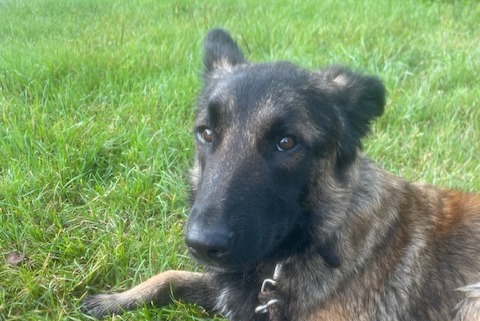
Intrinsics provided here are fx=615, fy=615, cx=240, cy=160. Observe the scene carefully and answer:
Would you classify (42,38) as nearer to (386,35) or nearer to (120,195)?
(120,195)

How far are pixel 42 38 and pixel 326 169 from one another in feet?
13.7

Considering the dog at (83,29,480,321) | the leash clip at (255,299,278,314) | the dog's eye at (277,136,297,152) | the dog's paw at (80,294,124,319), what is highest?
the dog's eye at (277,136,297,152)

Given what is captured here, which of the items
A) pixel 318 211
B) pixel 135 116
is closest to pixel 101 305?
pixel 318 211

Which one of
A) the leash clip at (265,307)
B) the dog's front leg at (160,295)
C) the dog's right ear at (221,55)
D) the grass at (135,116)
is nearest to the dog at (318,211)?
the leash clip at (265,307)

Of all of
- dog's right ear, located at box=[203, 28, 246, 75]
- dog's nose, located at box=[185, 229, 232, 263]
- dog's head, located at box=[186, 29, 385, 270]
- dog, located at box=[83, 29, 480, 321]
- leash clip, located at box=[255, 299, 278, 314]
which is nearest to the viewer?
dog's nose, located at box=[185, 229, 232, 263]

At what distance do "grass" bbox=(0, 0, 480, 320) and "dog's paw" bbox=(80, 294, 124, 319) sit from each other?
0.07 meters

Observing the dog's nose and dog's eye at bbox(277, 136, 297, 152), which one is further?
dog's eye at bbox(277, 136, 297, 152)

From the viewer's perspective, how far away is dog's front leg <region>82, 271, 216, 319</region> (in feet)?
11.4

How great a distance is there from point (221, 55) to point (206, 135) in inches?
32.5

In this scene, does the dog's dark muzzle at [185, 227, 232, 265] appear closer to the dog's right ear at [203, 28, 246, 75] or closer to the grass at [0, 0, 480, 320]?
the grass at [0, 0, 480, 320]

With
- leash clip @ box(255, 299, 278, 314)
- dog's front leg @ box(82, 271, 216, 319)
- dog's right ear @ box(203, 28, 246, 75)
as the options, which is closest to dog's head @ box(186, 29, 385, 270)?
leash clip @ box(255, 299, 278, 314)

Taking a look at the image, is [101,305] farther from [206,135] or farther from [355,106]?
[355,106]

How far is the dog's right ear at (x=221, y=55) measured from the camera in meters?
3.72

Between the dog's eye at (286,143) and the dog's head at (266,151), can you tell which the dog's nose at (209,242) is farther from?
the dog's eye at (286,143)
